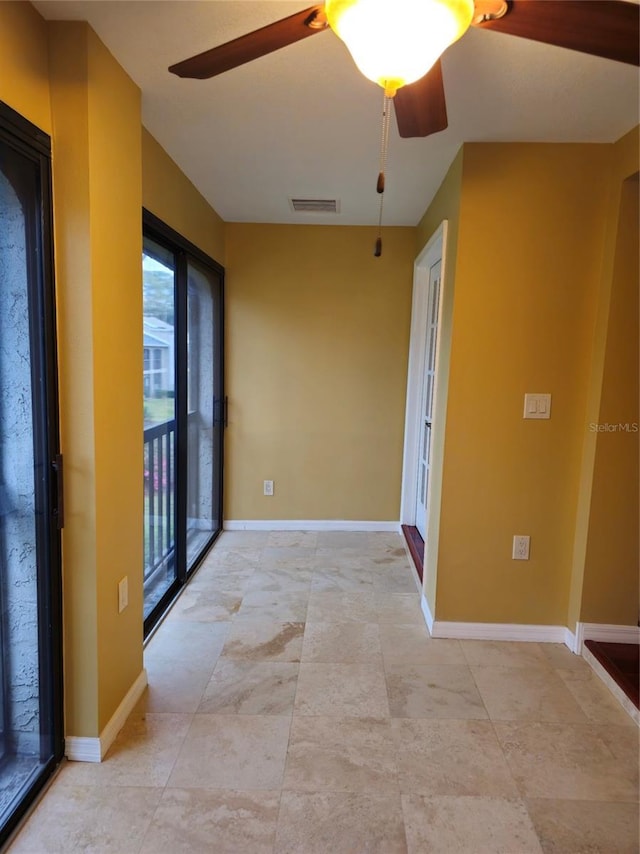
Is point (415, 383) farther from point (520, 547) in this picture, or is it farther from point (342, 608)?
point (342, 608)

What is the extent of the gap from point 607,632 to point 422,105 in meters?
2.44

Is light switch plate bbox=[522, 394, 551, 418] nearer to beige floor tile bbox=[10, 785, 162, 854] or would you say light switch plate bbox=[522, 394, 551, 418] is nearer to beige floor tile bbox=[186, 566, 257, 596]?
beige floor tile bbox=[186, 566, 257, 596]

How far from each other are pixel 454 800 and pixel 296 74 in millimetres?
2501

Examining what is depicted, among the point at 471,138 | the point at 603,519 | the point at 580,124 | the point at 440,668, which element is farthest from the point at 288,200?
the point at 440,668

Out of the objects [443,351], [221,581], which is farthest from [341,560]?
[443,351]

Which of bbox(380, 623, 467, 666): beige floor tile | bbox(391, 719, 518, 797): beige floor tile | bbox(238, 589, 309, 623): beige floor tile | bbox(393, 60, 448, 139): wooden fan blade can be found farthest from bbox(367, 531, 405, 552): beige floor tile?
bbox(393, 60, 448, 139): wooden fan blade

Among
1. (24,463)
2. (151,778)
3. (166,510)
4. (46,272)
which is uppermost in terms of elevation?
(46,272)

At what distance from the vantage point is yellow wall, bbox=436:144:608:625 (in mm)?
2342

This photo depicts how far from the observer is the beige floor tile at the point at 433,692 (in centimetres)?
205

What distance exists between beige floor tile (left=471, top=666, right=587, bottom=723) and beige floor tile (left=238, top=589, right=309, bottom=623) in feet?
3.20

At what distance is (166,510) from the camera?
9.70ft

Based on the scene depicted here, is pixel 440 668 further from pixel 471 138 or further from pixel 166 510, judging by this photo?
pixel 471 138

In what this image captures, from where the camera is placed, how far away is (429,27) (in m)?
0.97

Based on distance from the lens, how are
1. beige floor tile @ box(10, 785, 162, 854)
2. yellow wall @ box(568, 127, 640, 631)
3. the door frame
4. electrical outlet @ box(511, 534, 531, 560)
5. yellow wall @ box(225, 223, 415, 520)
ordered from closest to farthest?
beige floor tile @ box(10, 785, 162, 854) → yellow wall @ box(568, 127, 640, 631) → electrical outlet @ box(511, 534, 531, 560) → the door frame → yellow wall @ box(225, 223, 415, 520)
